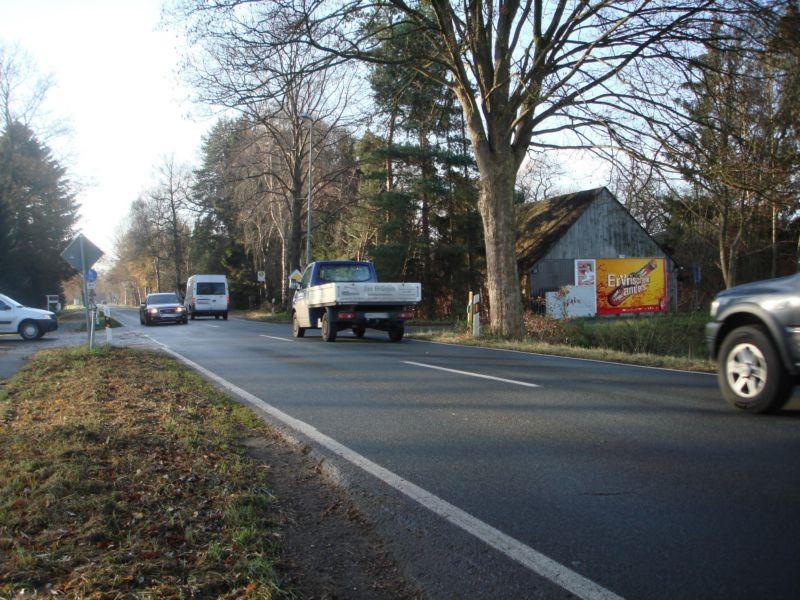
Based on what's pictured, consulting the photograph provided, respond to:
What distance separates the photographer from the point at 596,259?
3584 cm

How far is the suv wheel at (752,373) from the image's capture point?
5953 mm

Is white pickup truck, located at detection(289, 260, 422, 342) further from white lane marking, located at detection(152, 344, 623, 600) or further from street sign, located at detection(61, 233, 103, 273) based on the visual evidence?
white lane marking, located at detection(152, 344, 623, 600)

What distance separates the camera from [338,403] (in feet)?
24.6

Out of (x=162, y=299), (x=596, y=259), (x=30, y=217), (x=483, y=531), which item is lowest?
(x=483, y=531)

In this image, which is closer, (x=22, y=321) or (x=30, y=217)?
(x=22, y=321)

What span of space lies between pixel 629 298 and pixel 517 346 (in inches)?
929

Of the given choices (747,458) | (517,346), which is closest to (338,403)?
(747,458)

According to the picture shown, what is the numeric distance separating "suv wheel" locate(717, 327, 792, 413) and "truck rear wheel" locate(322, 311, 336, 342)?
35.6 ft

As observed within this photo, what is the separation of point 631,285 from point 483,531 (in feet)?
114

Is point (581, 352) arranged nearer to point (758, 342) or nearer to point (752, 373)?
point (752, 373)

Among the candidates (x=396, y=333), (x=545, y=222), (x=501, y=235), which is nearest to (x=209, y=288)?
(x=545, y=222)

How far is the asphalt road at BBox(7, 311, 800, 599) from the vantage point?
3.04 metres

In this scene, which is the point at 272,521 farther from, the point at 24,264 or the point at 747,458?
the point at 24,264

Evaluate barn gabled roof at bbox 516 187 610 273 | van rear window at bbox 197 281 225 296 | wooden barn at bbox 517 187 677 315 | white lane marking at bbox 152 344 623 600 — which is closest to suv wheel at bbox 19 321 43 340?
van rear window at bbox 197 281 225 296
